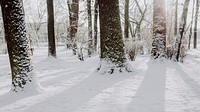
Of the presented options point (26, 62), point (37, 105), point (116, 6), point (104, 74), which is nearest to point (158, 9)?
point (116, 6)

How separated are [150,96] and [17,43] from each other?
305 centimetres

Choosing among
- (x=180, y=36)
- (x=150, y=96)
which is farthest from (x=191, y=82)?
(x=180, y=36)

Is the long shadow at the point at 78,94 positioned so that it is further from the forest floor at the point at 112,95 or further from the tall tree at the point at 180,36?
the tall tree at the point at 180,36

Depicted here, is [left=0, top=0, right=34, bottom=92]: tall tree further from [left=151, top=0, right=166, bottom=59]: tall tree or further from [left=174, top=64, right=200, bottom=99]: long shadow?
[left=151, top=0, right=166, bottom=59]: tall tree

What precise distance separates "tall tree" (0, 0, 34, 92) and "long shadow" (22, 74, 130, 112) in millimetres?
886

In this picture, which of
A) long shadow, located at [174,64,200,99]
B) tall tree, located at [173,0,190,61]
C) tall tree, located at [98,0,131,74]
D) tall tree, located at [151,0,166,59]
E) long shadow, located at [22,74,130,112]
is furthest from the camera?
tall tree, located at [173,0,190,61]

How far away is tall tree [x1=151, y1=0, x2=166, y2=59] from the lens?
410 inches

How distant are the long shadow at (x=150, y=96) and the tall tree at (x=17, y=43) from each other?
2442 millimetres

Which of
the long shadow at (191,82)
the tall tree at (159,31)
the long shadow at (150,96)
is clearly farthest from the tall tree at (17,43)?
the tall tree at (159,31)

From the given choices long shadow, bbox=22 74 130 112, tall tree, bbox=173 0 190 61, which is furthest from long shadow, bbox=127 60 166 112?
tall tree, bbox=173 0 190 61

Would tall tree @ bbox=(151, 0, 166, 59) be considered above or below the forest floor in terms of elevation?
above

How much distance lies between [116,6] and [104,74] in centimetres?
210

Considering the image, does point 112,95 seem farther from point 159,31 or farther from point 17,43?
point 159,31

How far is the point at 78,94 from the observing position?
5.37 metres
